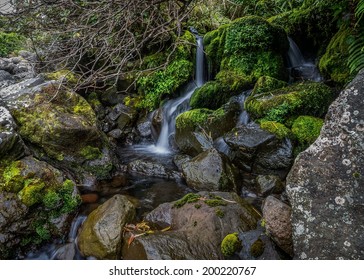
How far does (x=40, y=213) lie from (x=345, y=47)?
19.6 ft

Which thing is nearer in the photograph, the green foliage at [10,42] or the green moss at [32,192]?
the green moss at [32,192]

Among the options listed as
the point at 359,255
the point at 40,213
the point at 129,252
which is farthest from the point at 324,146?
the point at 40,213

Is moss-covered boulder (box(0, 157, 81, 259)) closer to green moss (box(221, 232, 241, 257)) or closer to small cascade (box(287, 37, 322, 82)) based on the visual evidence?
green moss (box(221, 232, 241, 257))

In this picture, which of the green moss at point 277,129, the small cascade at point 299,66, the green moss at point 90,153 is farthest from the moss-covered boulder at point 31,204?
the small cascade at point 299,66

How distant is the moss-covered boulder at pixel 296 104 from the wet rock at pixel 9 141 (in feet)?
13.5

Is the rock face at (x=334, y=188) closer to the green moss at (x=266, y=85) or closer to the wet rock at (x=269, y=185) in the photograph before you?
the wet rock at (x=269, y=185)

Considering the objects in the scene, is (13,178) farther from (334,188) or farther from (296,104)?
(296,104)

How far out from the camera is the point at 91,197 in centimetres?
429

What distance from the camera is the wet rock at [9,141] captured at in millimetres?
3771

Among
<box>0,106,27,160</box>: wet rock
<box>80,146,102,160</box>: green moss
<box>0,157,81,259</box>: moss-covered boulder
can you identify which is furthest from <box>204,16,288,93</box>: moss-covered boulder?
<box>0,106,27,160</box>: wet rock

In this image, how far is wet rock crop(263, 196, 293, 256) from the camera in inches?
82.4

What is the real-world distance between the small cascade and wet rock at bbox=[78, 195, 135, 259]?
5368 millimetres

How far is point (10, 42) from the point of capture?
13008 millimetres

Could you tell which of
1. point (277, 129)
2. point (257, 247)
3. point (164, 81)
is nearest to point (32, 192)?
point (257, 247)
